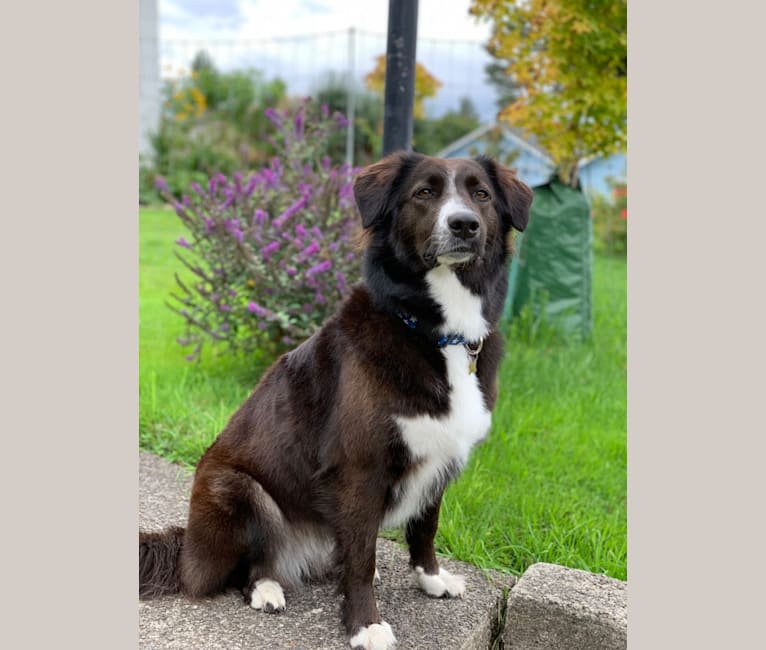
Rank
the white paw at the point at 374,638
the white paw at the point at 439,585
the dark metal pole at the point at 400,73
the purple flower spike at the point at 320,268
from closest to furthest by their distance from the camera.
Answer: the white paw at the point at 374,638 → the white paw at the point at 439,585 → the dark metal pole at the point at 400,73 → the purple flower spike at the point at 320,268

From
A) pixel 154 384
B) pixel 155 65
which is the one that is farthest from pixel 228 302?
pixel 155 65

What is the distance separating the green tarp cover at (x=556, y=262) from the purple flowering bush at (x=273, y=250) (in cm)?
170

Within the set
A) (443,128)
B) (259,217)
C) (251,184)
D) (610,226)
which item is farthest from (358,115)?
(259,217)

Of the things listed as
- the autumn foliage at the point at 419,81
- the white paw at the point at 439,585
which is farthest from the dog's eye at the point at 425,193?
the autumn foliage at the point at 419,81

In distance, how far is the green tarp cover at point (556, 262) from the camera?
6039 mm

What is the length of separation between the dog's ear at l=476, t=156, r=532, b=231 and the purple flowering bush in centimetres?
191

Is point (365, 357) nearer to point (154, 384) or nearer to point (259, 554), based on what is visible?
point (259, 554)

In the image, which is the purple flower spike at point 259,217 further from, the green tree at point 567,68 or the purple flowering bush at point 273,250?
the green tree at point 567,68

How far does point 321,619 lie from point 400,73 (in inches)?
84.2

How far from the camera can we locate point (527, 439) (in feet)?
13.2

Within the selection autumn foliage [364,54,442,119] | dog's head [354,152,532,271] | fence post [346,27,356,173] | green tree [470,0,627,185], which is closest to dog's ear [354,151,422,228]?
dog's head [354,152,532,271]

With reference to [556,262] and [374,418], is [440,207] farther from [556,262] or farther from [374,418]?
[556,262]

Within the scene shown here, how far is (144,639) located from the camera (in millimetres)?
2312

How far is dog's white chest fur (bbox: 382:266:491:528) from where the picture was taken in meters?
2.29
